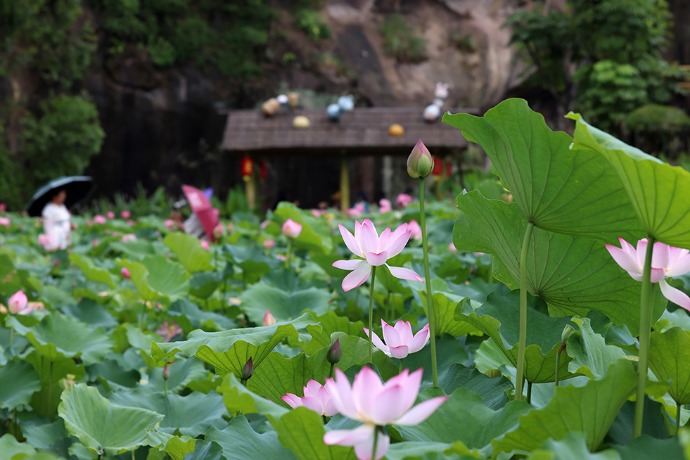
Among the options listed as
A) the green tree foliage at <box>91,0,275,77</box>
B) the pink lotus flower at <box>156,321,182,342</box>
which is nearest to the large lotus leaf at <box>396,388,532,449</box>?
the pink lotus flower at <box>156,321,182,342</box>

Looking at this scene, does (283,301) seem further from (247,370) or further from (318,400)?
(318,400)

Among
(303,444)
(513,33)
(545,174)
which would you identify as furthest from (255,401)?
(513,33)

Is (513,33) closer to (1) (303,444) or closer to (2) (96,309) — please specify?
(2) (96,309)

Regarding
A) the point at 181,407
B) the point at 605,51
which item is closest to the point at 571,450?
the point at 181,407

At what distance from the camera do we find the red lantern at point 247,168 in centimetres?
1109

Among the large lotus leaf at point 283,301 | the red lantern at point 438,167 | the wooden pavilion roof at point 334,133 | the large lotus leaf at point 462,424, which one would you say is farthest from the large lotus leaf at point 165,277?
the wooden pavilion roof at point 334,133

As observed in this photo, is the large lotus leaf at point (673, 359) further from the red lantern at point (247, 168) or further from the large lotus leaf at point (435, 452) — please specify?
the red lantern at point (247, 168)

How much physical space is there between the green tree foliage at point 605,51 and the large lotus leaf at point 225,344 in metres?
13.8

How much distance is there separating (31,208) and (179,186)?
8.75 m

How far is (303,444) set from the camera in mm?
578

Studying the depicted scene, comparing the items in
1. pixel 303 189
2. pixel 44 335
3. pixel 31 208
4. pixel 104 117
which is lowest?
pixel 303 189

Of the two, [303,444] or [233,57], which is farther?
→ [233,57]

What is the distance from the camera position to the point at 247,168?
11.1 meters

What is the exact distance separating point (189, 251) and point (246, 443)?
163cm
